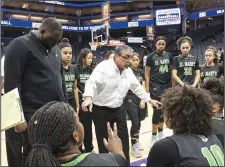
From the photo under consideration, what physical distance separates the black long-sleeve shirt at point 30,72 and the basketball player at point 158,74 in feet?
8.90

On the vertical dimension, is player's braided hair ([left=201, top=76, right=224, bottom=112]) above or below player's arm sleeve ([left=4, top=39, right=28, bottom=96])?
below

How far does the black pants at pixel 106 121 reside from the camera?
11.5 ft

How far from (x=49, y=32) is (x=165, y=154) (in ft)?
5.01

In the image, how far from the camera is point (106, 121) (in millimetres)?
3512

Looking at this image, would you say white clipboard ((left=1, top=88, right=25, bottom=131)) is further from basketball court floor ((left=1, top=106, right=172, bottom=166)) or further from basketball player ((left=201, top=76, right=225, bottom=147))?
basketball court floor ((left=1, top=106, right=172, bottom=166))

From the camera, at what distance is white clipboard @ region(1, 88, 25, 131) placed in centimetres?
194

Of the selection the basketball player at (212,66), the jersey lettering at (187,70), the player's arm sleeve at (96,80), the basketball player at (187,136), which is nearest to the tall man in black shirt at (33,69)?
the player's arm sleeve at (96,80)

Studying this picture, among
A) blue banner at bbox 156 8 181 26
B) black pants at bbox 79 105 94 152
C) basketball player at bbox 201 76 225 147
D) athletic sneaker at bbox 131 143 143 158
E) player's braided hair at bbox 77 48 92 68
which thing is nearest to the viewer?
basketball player at bbox 201 76 225 147

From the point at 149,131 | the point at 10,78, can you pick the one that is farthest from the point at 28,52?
the point at 149,131

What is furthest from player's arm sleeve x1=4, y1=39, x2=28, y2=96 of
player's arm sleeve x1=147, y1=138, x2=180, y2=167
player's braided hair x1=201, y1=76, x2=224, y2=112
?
player's braided hair x1=201, y1=76, x2=224, y2=112

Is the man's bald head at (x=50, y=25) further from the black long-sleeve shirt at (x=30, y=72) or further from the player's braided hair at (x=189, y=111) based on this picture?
the player's braided hair at (x=189, y=111)

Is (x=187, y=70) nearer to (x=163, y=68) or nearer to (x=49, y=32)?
(x=163, y=68)

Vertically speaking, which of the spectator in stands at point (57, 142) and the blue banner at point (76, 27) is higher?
the blue banner at point (76, 27)

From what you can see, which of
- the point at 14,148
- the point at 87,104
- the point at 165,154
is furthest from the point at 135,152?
the point at 165,154
